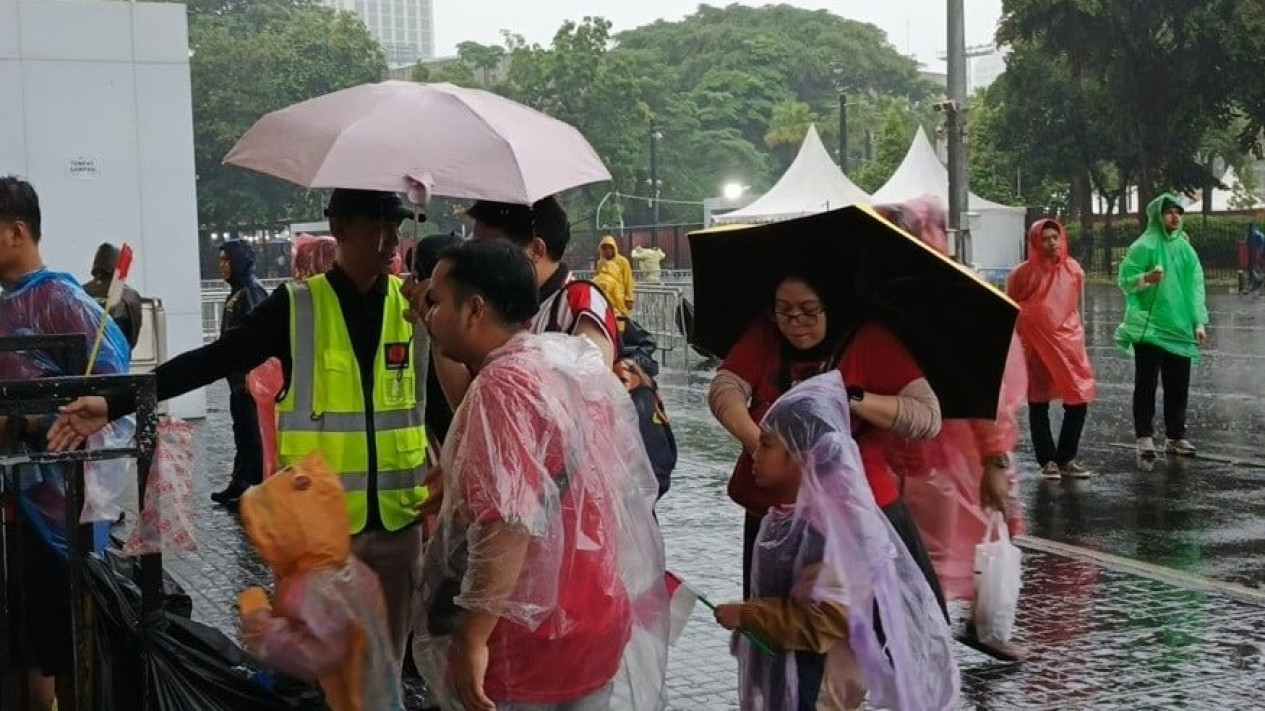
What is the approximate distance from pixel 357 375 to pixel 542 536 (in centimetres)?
117

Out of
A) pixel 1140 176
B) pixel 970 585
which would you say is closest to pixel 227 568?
pixel 970 585

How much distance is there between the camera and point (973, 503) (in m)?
5.17

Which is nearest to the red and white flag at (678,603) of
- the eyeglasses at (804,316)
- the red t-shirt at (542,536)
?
the red t-shirt at (542,536)

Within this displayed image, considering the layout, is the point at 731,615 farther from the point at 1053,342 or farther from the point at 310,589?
the point at 1053,342

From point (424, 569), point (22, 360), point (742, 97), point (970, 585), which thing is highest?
point (742, 97)

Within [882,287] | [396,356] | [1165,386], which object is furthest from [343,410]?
[1165,386]

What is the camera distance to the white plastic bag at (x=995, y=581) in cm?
534

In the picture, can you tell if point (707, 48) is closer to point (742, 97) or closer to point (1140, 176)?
point (742, 97)

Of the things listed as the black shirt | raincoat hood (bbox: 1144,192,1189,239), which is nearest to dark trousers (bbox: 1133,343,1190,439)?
raincoat hood (bbox: 1144,192,1189,239)

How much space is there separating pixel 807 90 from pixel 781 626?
88.4 m

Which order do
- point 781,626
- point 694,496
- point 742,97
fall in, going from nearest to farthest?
point 781,626 < point 694,496 < point 742,97

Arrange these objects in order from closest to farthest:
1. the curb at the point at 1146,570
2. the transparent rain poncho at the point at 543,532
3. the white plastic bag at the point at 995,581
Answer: the transparent rain poncho at the point at 543,532
the white plastic bag at the point at 995,581
the curb at the point at 1146,570

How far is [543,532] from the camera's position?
302 centimetres

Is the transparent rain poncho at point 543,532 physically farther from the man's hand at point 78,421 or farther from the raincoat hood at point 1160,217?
the raincoat hood at point 1160,217
